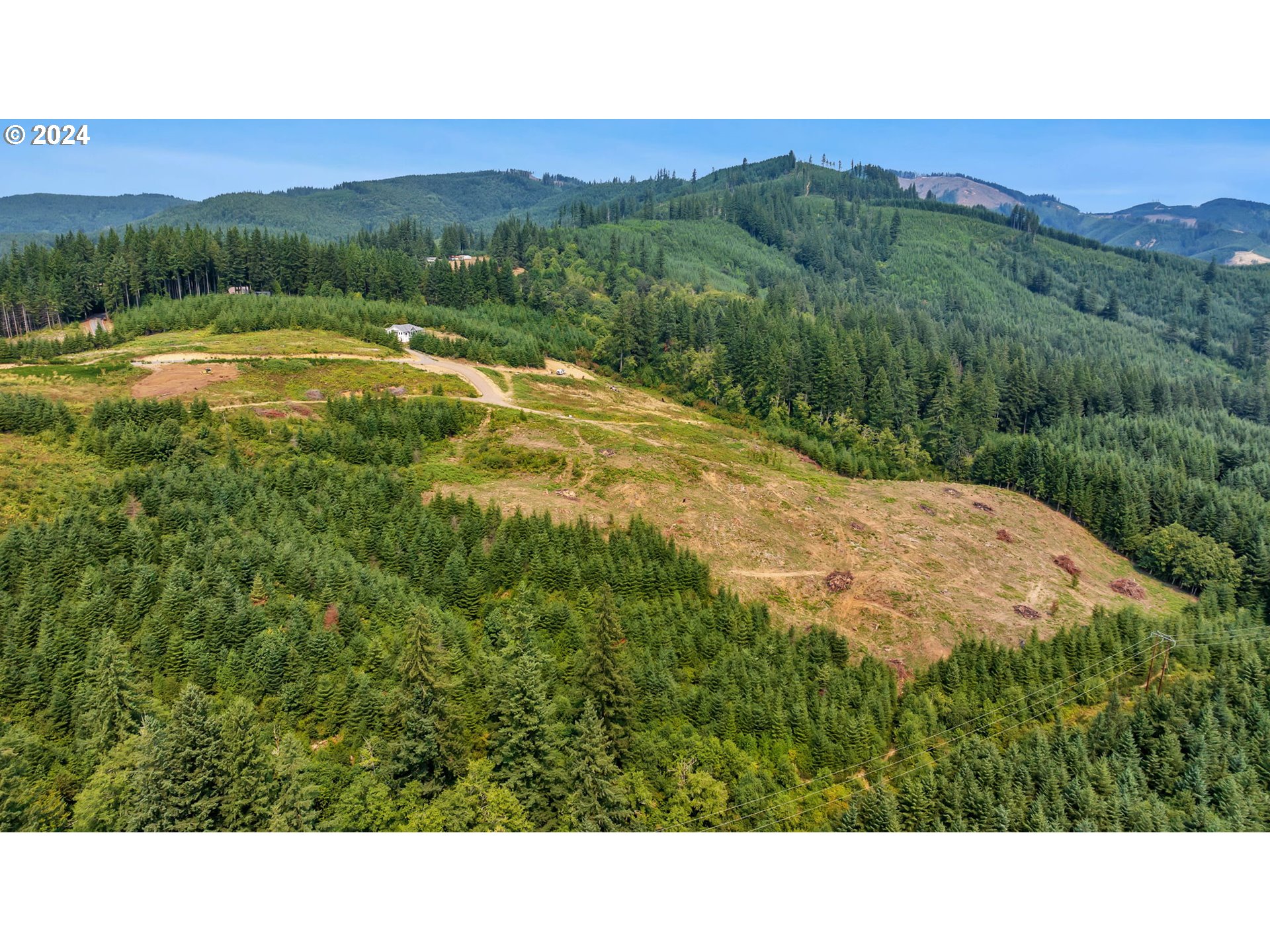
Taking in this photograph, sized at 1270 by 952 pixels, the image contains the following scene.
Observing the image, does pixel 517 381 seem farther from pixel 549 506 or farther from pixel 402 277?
pixel 402 277

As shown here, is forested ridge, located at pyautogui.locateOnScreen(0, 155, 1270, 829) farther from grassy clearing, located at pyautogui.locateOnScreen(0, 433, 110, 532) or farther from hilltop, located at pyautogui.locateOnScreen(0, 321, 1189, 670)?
hilltop, located at pyautogui.locateOnScreen(0, 321, 1189, 670)

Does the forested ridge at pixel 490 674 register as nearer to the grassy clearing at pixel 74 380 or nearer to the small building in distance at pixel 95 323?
the grassy clearing at pixel 74 380

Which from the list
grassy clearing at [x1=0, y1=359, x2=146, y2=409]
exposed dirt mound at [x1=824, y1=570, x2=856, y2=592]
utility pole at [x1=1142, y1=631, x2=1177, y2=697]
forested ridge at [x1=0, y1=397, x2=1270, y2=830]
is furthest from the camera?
grassy clearing at [x1=0, y1=359, x2=146, y2=409]

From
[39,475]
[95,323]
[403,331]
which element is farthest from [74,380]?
[403,331]

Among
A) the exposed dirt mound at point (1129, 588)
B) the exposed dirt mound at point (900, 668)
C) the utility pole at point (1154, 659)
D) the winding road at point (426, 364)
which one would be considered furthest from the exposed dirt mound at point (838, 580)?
the winding road at point (426, 364)

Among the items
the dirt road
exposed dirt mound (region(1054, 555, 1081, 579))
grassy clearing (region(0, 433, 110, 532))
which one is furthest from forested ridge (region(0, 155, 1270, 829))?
exposed dirt mound (region(1054, 555, 1081, 579))

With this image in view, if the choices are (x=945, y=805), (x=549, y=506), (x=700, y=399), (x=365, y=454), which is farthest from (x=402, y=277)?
(x=945, y=805)
